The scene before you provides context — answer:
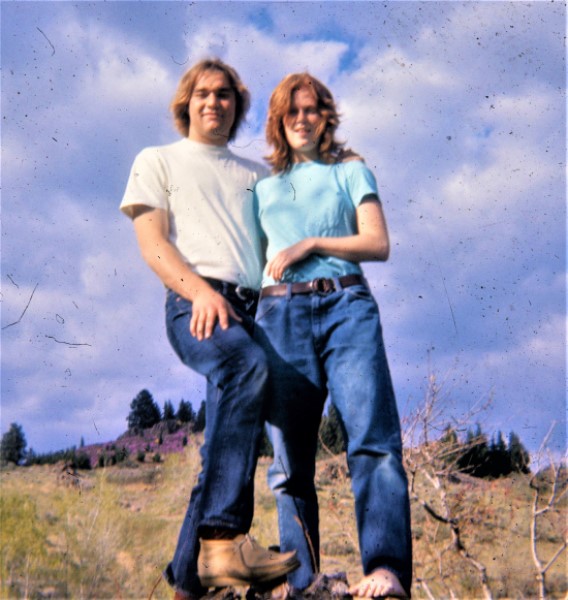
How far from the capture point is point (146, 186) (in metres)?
3.04

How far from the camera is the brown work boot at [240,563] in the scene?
240cm

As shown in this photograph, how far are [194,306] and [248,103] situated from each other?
1.11 m

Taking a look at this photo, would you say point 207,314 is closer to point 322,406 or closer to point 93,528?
point 322,406

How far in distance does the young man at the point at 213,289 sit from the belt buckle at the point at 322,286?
0.97 feet

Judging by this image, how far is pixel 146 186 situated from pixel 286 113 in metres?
0.69

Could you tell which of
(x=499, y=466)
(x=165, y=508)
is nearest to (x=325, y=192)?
(x=165, y=508)

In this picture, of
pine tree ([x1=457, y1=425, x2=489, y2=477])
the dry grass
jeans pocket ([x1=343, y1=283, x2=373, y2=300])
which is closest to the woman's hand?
jeans pocket ([x1=343, y1=283, x2=373, y2=300])

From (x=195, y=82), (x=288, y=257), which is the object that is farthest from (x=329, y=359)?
(x=195, y=82)

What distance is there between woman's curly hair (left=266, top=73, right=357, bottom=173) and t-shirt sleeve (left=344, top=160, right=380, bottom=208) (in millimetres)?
125

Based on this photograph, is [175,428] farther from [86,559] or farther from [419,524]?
[419,524]

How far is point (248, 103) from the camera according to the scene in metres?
3.31

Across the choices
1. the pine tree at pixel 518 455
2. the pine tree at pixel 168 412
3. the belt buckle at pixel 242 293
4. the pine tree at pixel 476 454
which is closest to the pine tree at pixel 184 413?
the pine tree at pixel 168 412

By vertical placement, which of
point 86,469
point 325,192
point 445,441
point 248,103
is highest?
point 248,103

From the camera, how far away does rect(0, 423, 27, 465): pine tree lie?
4051 mm
